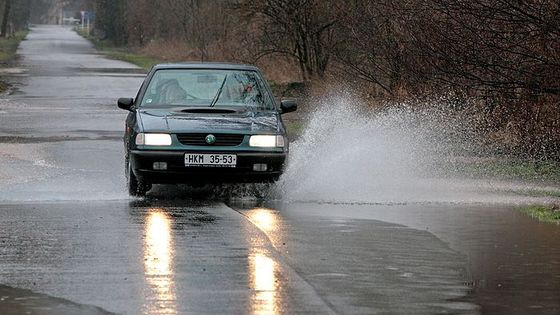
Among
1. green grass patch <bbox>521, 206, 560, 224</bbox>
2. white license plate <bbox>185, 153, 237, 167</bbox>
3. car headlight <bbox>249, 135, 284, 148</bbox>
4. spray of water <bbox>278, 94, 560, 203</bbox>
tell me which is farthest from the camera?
spray of water <bbox>278, 94, 560, 203</bbox>

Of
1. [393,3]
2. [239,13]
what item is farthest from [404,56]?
[239,13]

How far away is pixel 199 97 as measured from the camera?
49.6 ft

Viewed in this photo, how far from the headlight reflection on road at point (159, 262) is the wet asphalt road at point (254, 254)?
0.04ft

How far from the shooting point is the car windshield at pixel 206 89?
49.3 ft

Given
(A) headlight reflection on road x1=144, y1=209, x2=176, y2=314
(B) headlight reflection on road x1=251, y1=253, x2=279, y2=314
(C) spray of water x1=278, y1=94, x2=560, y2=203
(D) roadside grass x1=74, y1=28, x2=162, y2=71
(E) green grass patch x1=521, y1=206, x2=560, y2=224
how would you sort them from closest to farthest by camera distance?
(B) headlight reflection on road x1=251, y1=253, x2=279, y2=314, (A) headlight reflection on road x1=144, y1=209, x2=176, y2=314, (E) green grass patch x1=521, y1=206, x2=560, y2=224, (C) spray of water x1=278, y1=94, x2=560, y2=203, (D) roadside grass x1=74, y1=28, x2=162, y2=71

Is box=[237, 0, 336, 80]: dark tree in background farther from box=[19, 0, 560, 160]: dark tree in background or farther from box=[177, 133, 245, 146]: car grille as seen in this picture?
box=[177, 133, 245, 146]: car grille

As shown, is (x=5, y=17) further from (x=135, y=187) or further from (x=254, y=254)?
(x=254, y=254)

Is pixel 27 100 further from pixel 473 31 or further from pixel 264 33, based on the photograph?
pixel 473 31

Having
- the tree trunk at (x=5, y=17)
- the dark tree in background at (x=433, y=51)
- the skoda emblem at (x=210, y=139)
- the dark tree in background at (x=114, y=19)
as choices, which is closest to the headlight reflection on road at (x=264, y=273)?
the skoda emblem at (x=210, y=139)

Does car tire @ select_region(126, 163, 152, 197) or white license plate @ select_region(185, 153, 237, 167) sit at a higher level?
white license plate @ select_region(185, 153, 237, 167)

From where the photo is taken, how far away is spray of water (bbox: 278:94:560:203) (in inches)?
566

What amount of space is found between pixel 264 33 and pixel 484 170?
19.6 m

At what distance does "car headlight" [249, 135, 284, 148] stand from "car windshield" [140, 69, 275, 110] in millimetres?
1272

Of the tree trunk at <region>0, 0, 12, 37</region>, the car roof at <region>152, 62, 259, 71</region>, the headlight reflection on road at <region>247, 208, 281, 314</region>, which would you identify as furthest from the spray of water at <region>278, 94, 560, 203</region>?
the tree trunk at <region>0, 0, 12, 37</region>
